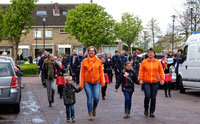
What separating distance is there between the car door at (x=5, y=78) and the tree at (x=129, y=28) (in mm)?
45988

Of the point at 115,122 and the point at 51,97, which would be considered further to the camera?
the point at 51,97

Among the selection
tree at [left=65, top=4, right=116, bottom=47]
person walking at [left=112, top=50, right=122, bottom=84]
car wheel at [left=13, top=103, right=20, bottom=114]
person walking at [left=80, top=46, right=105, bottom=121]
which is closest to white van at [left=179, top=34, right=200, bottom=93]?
person walking at [left=112, top=50, right=122, bottom=84]

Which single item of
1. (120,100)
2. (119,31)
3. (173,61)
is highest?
(119,31)

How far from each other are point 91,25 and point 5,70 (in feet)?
139

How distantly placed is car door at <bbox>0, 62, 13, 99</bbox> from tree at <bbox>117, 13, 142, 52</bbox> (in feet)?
151

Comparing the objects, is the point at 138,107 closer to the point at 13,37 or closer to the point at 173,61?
the point at 173,61

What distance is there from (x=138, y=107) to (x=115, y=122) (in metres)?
2.81

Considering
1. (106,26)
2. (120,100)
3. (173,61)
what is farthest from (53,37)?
(120,100)

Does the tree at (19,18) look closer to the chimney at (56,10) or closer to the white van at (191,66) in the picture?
the white van at (191,66)

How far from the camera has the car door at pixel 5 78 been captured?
10094 millimetres

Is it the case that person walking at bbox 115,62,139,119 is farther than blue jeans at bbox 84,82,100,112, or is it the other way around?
person walking at bbox 115,62,139,119

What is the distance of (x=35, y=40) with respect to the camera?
6034 cm

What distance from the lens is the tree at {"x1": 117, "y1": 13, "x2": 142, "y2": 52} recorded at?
58.4m

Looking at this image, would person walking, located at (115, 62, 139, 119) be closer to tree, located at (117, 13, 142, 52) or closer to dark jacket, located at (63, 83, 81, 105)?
dark jacket, located at (63, 83, 81, 105)
